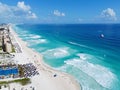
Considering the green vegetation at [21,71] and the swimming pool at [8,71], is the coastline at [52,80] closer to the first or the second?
the green vegetation at [21,71]

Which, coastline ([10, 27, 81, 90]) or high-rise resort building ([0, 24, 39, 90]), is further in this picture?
high-rise resort building ([0, 24, 39, 90])

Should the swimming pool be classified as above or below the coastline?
above

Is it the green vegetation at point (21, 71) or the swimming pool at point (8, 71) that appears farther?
the swimming pool at point (8, 71)

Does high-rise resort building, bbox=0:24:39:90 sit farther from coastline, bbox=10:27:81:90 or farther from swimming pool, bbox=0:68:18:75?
coastline, bbox=10:27:81:90

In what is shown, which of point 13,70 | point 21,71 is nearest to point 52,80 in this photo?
point 21,71

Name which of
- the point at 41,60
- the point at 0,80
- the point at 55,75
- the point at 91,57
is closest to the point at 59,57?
the point at 41,60

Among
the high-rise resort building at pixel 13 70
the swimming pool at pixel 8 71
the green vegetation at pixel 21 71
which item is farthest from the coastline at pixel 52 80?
the swimming pool at pixel 8 71

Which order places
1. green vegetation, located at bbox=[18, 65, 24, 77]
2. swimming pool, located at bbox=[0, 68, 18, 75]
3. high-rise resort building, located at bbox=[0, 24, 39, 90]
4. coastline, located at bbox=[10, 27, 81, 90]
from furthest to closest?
swimming pool, located at bbox=[0, 68, 18, 75] < green vegetation, located at bbox=[18, 65, 24, 77] < high-rise resort building, located at bbox=[0, 24, 39, 90] < coastline, located at bbox=[10, 27, 81, 90]

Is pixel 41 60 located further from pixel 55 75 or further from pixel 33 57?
pixel 55 75

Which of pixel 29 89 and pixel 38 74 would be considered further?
pixel 38 74

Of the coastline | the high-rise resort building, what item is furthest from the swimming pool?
the coastline

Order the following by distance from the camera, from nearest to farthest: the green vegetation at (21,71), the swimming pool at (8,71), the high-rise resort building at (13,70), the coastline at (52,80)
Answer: the coastline at (52,80)
the high-rise resort building at (13,70)
the green vegetation at (21,71)
the swimming pool at (8,71)
